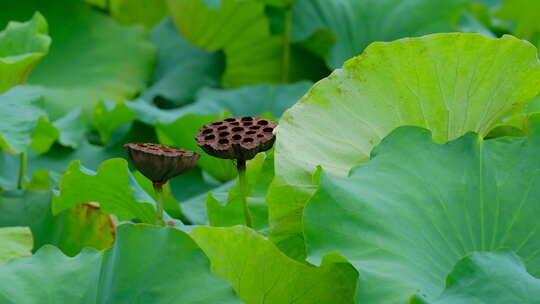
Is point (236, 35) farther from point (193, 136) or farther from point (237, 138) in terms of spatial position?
point (237, 138)

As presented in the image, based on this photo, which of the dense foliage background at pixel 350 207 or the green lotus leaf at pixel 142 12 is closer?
the dense foliage background at pixel 350 207

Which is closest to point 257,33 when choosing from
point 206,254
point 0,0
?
point 0,0

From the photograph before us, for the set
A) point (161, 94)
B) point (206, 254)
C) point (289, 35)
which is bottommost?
point (161, 94)

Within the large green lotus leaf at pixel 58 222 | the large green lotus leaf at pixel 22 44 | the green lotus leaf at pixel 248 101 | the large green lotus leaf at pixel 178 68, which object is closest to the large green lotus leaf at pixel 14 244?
the large green lotus leaf at pixel 58 222

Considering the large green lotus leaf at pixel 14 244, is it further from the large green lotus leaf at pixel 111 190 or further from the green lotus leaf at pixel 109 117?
the green lotus leaf at pixel 109 117

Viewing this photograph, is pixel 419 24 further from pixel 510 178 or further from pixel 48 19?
pixel 510 178

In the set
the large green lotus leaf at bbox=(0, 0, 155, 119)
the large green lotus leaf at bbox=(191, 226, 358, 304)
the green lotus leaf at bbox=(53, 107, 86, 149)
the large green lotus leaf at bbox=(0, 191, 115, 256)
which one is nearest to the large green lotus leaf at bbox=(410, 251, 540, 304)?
the large green lotus leaf at bbox=(191, 226, 358, 304)
